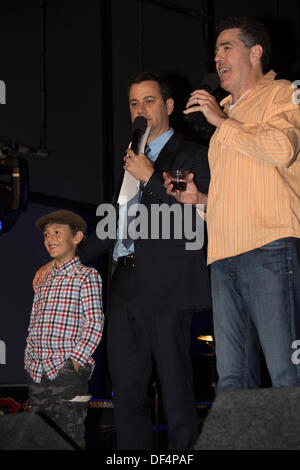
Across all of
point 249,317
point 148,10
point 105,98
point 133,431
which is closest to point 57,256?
point 133,431

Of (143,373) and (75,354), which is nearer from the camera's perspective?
(143,373)

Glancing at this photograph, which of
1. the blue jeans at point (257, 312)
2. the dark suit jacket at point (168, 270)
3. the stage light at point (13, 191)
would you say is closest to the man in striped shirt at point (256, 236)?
the blue jeans at point (257, 312)

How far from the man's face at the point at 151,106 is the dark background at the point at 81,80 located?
2.20 meters

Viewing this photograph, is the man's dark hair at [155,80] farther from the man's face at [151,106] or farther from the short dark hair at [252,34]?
the short dark hair at [252,34]

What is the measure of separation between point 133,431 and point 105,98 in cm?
375

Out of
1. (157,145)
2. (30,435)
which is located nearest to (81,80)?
(157,145)

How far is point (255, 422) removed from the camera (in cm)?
129

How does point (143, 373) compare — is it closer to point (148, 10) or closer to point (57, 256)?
point (57, 256)

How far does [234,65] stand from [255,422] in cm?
136

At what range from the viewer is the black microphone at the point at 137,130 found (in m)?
2.53

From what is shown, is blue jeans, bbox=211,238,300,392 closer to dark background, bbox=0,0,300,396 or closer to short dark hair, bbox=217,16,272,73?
short dark hair, bbox=217,16,272,73

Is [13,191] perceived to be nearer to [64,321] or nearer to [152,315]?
[64,321]

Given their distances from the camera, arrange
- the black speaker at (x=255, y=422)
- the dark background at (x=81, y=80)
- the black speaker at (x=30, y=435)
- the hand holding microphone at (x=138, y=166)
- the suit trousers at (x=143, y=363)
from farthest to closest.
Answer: the dark background at (x=81, y=80) → the hand holding microphone at (x=138, y=166) → the suit trousers at (x=143, y=363) → the black speaker at (x=30, y=435) → the black speaker at (x=255, y=422)
